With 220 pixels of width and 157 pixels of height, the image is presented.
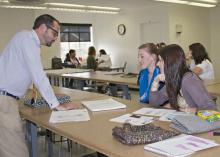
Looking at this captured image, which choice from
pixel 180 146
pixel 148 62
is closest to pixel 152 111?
pixel 148 62

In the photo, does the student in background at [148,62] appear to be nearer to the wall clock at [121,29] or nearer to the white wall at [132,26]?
the white wall at [132,26]

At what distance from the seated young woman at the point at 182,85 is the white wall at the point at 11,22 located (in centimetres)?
639

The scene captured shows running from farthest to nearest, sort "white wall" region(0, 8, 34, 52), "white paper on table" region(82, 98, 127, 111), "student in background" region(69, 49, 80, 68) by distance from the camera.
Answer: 1. "student in background" region(69, 49, 80, 68)
2. "white wall" region(0, 8, 34, 52)
3. "white paper on table" region(82, 98, 127, 111)

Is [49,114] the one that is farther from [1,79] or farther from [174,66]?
[174,66]

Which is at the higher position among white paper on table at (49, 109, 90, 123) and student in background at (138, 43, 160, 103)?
student in background at (138, 43, 160, 103)

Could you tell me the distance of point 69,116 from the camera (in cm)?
229

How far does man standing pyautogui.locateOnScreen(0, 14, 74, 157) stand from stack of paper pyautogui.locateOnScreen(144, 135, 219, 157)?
119 cm

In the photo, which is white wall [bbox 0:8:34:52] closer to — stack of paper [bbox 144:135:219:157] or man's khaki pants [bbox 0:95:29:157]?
man's khaki pants [bbox 0:95:29:157]

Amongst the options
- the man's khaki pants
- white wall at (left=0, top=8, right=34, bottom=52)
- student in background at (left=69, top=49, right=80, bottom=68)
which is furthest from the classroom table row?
student in background at (left=69, top=49, right=80, bottom=68)

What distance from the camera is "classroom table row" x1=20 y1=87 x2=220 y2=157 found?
1465mm

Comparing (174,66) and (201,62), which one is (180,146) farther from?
(201,62)

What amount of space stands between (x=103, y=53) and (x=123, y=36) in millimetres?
903

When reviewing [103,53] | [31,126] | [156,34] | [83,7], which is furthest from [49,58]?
[31,126]

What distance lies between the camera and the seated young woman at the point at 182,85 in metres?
2.22
